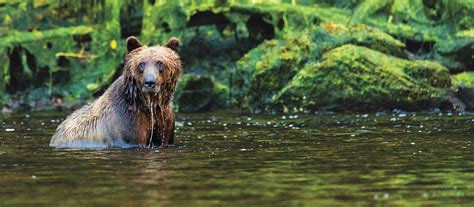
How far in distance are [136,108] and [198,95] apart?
40.3 feet

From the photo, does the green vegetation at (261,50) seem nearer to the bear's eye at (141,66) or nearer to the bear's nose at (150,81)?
the bear's eye at (141,66)

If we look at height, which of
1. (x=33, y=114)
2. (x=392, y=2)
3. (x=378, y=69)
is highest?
(x=392, y=2)

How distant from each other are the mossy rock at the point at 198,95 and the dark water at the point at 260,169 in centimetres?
829

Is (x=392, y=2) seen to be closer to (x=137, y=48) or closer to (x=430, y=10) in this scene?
(x=430, y=10)

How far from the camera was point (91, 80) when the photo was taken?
28.7 metres

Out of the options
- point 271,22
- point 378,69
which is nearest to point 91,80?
point 271,22

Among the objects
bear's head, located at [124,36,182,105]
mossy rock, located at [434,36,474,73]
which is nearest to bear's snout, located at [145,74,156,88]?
bear's head, located at [124,36,182,105]

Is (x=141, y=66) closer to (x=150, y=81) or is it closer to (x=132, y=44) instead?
(x=150, y=81)

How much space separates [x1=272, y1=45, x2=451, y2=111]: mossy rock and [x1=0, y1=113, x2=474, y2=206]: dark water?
5167 millimetres

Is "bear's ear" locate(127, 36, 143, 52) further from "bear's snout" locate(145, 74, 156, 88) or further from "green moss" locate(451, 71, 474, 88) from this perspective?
"green moss" locate(451, 71, 474, 88)

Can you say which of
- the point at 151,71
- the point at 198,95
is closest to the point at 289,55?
the point at 198,95

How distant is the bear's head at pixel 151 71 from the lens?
1234 centimetres

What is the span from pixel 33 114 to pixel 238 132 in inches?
369

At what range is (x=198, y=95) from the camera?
81.9 feet
